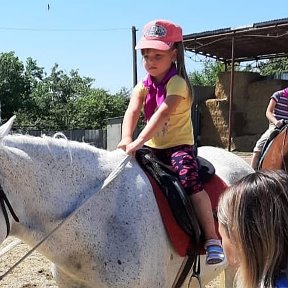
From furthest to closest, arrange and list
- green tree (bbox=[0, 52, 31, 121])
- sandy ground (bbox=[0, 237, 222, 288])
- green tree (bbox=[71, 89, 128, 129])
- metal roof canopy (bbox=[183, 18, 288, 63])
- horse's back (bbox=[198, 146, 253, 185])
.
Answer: green tree (bbox=[0, 52, 31, 121])
green tree (bbox=[71, 89, 128, 129])
metal roof canopy (bbox=[183, 18, 288, 63])
sandy ground (bbox=[0, 237, 222, 288])
horse's back (bbox=[198, 146, 253, 185])

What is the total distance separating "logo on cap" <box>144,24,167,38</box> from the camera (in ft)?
10.2

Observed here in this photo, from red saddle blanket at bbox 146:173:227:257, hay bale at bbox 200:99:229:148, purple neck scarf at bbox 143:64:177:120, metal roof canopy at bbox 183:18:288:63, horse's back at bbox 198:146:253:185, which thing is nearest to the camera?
red saddle blanket at bbox 146:173:227:257

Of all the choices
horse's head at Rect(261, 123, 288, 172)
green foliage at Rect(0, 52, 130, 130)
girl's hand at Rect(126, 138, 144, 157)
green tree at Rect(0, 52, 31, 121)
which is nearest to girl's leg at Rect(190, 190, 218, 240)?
girl's hand at Rect(126, 138, 144, 157)

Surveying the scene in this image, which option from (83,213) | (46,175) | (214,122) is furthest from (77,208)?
(214,122)

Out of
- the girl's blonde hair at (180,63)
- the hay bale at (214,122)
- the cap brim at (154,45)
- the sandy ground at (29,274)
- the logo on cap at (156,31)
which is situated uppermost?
the logo on cap at (156,31)

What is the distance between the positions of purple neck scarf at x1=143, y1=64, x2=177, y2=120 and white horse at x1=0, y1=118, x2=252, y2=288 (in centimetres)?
48

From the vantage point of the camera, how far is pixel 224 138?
63.6ft

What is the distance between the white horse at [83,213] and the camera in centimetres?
251

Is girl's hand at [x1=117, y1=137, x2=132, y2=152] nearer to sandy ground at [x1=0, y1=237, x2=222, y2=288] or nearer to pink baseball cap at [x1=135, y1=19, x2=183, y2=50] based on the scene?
pink baseball cap at [x1=135, y1=19, x2=183, y2=50]

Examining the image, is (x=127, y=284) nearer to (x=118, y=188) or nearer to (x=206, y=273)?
(x=118, y=188)

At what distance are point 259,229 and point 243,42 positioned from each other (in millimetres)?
17052

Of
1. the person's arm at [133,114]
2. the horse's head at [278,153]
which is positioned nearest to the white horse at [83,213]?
the person's arm at [133,114]

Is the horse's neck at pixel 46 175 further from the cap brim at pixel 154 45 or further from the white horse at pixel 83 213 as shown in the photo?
the cap brim at pixel 154 45

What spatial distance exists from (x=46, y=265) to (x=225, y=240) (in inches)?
176
